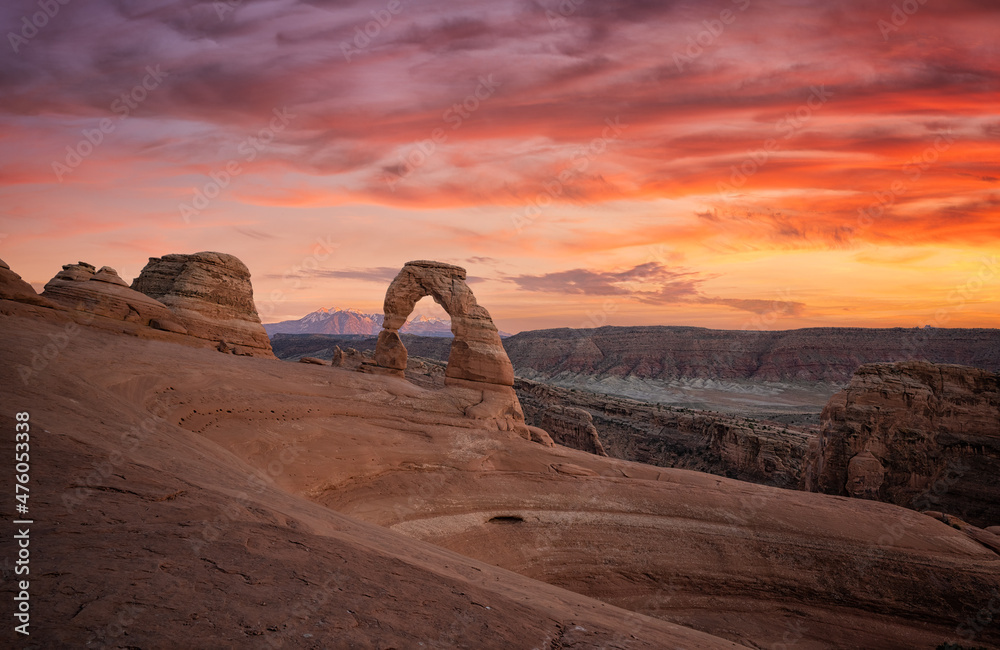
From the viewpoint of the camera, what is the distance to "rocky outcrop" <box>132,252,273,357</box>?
1022 inches

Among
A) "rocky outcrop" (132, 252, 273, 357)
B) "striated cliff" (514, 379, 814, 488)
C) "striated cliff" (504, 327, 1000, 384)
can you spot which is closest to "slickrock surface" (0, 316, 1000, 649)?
"rocky outcrop" (132, 252, 273, 357)

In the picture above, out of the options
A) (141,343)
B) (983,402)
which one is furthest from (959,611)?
(141,343)

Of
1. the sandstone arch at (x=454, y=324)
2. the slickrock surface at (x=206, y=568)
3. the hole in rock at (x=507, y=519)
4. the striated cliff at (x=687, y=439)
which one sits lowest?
the striated cliff at (x=687, y=439)

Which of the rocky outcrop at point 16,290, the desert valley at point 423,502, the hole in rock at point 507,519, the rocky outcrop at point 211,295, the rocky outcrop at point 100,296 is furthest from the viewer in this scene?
the rocky outcrop at point 211,295

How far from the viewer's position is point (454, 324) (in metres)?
24.2

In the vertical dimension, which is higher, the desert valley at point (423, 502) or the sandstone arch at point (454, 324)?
the sandstone arch at point (454, 324)

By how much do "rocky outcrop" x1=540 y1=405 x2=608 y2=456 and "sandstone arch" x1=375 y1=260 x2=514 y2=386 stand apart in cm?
1535

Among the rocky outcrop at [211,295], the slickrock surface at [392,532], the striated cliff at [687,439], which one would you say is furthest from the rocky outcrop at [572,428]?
the rocky outcrop at [211,295]

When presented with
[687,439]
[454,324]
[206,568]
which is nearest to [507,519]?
[454,324]

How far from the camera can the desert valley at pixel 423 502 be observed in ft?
14.8

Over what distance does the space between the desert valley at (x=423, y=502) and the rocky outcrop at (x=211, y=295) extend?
136 millimetres

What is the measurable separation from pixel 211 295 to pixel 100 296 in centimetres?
697

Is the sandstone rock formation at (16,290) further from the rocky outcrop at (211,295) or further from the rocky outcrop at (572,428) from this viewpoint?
the rocky outcrop at (572,428)

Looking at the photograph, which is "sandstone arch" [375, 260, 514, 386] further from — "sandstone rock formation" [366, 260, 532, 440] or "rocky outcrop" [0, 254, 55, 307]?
"rocky outcrop" [0, 254, 55, 307]
